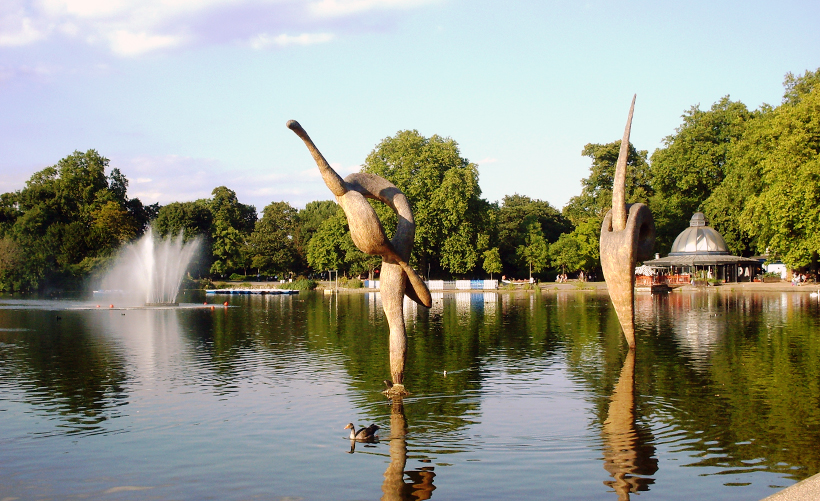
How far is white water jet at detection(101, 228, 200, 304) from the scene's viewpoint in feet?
179

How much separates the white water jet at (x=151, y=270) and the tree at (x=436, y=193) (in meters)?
20.2

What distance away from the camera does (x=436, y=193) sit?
70.8 meters

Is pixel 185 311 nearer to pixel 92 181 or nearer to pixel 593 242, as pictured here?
pixel 593 242

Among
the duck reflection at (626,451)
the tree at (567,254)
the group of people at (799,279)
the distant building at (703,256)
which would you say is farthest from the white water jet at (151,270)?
the group of people at (799,279)

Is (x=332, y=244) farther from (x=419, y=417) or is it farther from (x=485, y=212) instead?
(x=419, y=417)

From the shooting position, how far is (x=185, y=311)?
44.5m

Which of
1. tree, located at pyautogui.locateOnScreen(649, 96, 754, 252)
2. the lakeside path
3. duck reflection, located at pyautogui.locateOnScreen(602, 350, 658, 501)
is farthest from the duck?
tree, located at pyautogui.locateOnScreen(649, 96, 754, 252)

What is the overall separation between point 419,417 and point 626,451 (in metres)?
3.92

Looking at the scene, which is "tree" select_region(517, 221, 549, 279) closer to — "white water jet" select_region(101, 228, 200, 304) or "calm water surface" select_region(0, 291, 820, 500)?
"white water jet" select_region(101, 228, 200, 304)

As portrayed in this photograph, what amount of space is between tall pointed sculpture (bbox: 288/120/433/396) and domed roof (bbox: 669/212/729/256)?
2309 inches

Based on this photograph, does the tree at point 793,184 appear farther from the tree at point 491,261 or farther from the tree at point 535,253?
the tree at point 535,253

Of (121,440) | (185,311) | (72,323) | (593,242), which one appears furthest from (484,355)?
(593,242)

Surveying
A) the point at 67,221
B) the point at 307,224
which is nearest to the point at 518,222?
the point at 307,224

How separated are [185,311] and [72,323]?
33.2ft
